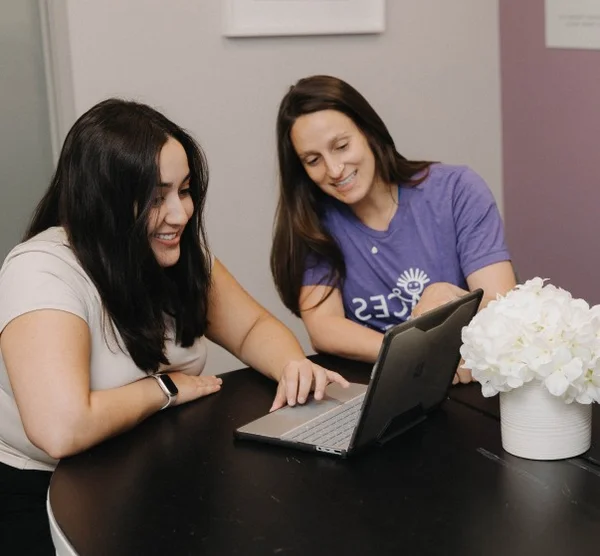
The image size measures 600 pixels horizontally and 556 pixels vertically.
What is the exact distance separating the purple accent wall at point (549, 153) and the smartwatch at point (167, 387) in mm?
1884

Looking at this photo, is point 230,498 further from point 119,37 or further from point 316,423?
point 119,37

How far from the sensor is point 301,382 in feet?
6.14

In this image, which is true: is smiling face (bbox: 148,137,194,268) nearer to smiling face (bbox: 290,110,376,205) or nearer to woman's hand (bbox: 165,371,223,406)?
woman's hand (bbox: 165,371,223,406)

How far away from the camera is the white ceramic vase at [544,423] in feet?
4.98

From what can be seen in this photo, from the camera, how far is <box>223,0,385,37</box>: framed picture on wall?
3219 millimetres

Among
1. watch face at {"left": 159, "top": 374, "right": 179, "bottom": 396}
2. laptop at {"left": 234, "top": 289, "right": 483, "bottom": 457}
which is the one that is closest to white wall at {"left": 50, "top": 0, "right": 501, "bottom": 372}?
watch face at {"left": 159, "top": 374, "right": 179, "bottom": 396}

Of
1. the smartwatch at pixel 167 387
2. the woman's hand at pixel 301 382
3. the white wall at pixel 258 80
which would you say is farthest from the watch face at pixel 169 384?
the white wall at pixel 258 80

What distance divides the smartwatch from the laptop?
0.19m

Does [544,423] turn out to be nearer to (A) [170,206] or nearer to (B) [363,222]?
(A) [170,206]

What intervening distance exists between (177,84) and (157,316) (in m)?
1.42

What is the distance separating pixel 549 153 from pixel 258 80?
1013 mm

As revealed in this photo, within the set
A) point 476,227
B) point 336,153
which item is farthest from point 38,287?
point 476,227

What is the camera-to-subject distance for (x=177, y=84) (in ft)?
10.4

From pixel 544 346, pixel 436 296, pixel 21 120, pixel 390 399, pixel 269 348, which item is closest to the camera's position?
pixel 544 346
